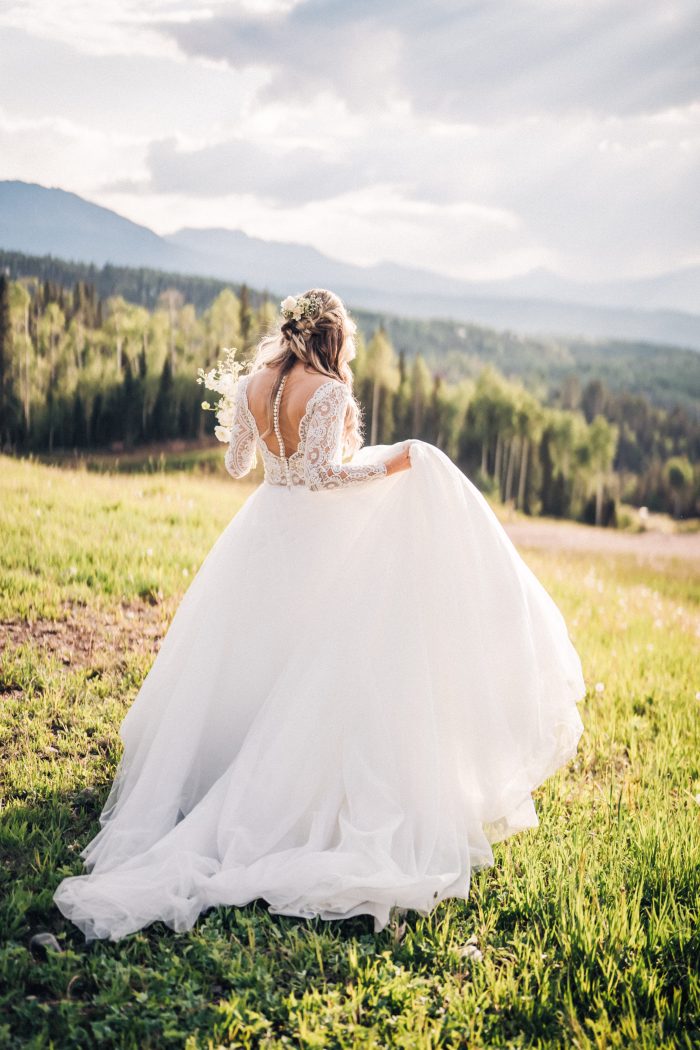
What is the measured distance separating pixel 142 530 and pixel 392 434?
12.8 meters

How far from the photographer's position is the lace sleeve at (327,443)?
3969 mm

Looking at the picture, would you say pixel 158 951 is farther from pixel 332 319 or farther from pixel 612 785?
pixel 332 319

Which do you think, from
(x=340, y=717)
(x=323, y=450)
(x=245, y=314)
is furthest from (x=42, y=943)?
(x=245, y=314)

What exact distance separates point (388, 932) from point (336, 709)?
1.04 m

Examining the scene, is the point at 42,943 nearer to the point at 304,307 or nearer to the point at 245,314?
the point at 304,307

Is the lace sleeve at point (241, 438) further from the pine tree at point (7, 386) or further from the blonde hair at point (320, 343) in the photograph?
the pine tree at point (7, 386)

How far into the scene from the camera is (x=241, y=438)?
4543 millimetres

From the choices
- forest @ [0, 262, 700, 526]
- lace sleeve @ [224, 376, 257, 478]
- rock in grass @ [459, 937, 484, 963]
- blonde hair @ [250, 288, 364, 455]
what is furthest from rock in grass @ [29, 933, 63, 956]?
forest @ [0, 262, 700, 526]

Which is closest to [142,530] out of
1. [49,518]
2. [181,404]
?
[49,518]

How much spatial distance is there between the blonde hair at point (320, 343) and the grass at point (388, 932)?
2.48 meters

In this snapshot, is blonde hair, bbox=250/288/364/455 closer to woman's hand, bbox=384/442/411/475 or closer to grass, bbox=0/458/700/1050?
woman's hand, bbox=384/442/411/475

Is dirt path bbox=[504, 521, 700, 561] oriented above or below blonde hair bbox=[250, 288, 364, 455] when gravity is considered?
below

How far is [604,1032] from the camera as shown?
2672 millimetres

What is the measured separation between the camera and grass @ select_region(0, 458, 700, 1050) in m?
2.71
